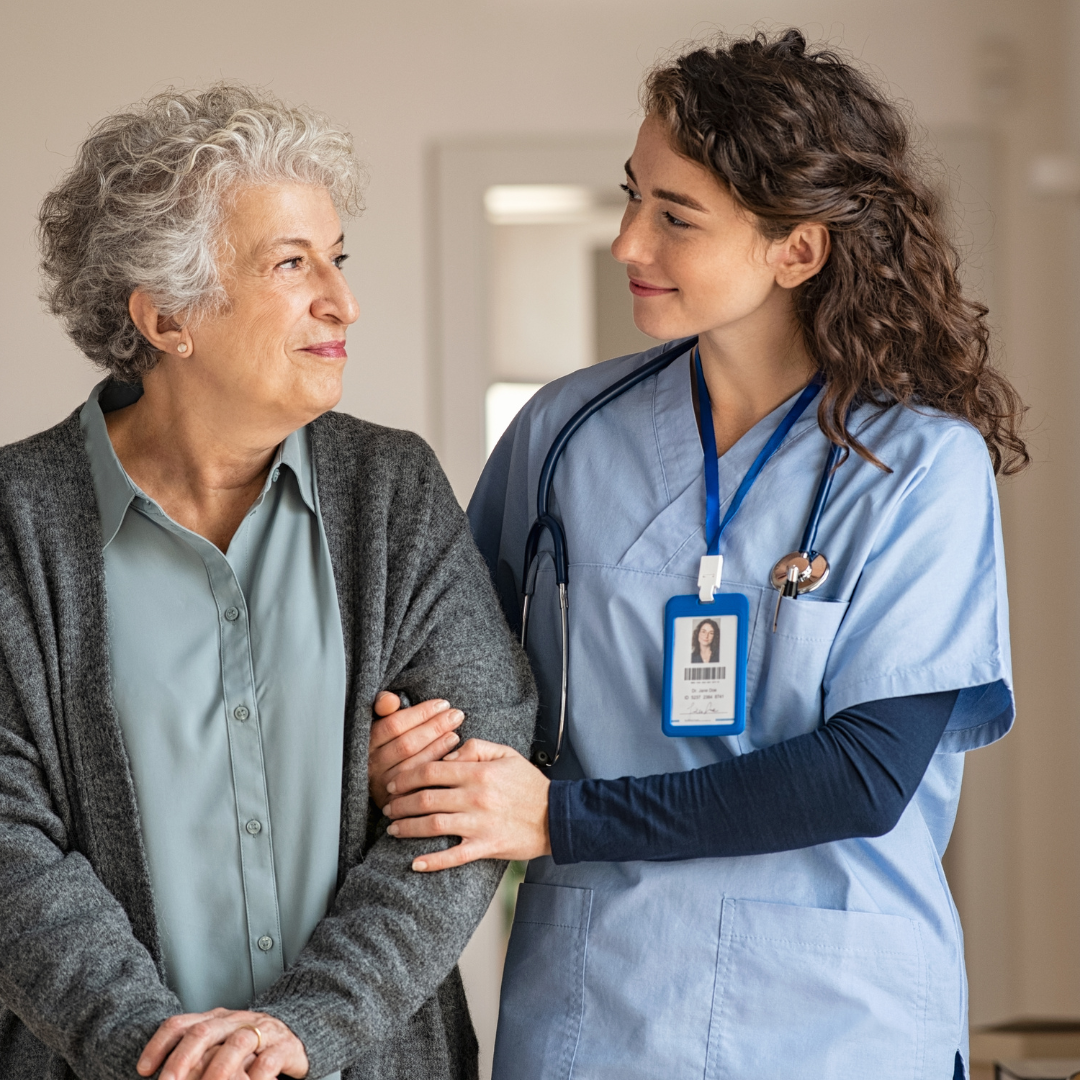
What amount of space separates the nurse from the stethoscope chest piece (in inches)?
0.7

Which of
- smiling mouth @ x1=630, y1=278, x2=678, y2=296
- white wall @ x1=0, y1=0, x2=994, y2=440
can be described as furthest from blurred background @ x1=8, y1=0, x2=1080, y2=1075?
smiling mouth @ x1=630, y1=278, x2=678, y2=296

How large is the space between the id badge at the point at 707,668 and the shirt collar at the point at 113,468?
1.46 feet

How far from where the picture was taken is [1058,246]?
301 centimetres

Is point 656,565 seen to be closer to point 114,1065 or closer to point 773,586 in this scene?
point 773,586

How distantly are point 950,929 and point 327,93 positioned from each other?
7.64ft

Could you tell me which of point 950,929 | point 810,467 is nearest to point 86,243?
point 810,467

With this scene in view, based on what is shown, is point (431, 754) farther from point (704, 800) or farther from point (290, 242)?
point (290, 242)

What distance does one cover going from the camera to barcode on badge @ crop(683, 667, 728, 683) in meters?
1.42

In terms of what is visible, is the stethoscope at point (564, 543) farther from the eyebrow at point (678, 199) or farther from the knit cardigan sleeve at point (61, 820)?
the knit cardigan sleeve at point (61, 820)

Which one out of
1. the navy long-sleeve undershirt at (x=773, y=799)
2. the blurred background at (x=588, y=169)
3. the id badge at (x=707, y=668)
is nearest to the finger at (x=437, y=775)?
the navy long-sleeve undershirt at (x=773, y=799)

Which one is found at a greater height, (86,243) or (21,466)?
(86,243)

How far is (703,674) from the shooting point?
1.42 metres

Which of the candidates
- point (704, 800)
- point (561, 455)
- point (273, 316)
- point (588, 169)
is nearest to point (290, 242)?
point (273, 316)

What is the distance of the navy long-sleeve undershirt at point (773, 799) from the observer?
4.38 ft
